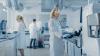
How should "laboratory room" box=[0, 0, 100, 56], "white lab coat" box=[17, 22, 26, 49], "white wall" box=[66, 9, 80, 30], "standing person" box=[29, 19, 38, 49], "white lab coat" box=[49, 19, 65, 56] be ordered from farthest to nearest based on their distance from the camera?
"white wall" box=[66, 9, 80, 30] → "standing person" box=[29, 19, 38, 49] → "white lab coat" box=[17, 22, 26, 49] → "white lab coat" box=[49, 19, 65, 56] → "laboratory room" box=[0, 0, 100, 56]

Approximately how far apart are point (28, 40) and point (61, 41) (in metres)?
7.57

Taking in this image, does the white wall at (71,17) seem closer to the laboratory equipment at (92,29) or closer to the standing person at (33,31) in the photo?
the standing person at (33,31)

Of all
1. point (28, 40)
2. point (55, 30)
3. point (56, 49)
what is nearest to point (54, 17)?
point (55, 30)

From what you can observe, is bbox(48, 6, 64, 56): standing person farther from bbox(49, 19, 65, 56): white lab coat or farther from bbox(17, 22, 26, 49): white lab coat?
bbox(17, 22, 26, 49): white lab coat

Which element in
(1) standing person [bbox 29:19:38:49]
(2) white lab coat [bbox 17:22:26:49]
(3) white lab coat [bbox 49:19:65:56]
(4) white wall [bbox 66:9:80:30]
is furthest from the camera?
(4) white wall [bbox 66:9:80:30]

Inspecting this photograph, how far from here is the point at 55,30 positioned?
19.0ft

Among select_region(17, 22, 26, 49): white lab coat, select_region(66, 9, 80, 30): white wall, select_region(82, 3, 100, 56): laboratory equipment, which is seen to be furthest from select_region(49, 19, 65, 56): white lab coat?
select_region(66, 9, 80, 30): white wall

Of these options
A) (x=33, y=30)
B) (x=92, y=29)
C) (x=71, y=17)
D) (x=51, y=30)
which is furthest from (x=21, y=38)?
(x=71, y=17)

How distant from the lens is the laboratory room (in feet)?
8.63

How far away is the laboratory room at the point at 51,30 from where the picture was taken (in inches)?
104

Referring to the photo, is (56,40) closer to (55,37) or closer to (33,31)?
(55,37)

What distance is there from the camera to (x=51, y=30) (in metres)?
5.84

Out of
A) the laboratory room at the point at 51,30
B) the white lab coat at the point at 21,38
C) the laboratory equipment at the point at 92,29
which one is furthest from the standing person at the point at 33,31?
the laboratory equipment at the point at 92,29

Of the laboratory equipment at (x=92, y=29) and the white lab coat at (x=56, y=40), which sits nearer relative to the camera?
the laboratory equipment at (x=92, y=29)
